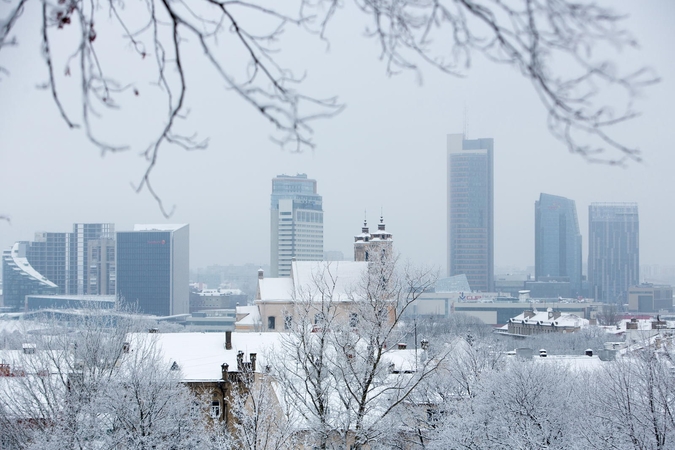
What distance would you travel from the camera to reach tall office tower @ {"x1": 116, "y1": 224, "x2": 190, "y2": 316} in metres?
95.9

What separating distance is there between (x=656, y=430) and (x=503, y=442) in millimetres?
3185

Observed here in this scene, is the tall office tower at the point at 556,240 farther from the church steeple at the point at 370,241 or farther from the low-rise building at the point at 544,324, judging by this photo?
the church steeple at the point at 370,241

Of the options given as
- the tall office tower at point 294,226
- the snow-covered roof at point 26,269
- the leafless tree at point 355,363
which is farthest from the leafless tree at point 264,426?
the tall office tower at point 294,226

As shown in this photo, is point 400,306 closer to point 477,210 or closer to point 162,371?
point 162,371

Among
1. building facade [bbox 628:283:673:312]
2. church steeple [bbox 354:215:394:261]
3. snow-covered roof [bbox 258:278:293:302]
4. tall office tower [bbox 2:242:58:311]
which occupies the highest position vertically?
church steeple [bbox 354:215:394:261]

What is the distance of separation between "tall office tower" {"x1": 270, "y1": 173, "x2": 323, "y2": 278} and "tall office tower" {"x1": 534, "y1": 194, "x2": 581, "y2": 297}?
59.6 meters

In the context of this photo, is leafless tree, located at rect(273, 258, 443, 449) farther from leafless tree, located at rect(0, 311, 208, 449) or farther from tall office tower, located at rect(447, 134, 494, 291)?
tall office tower, located at rect(447, 134, 494, 291)

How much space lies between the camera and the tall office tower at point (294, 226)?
114625 millimetres

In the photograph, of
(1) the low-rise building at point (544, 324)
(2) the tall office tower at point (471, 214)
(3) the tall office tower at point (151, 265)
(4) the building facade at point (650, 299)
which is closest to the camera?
(1) the low-rise building at point (544, 324)

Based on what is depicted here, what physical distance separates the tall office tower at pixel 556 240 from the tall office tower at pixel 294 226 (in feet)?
196

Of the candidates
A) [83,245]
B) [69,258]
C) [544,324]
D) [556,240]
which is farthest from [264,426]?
[556,240]

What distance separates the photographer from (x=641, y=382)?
1731 cm

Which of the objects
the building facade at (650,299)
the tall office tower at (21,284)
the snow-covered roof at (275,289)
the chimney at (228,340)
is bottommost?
the building facade at (650,299)

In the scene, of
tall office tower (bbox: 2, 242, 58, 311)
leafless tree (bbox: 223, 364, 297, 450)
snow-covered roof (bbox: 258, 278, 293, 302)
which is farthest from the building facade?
leafless tree (bbox: 223, 364, 297, 450)
